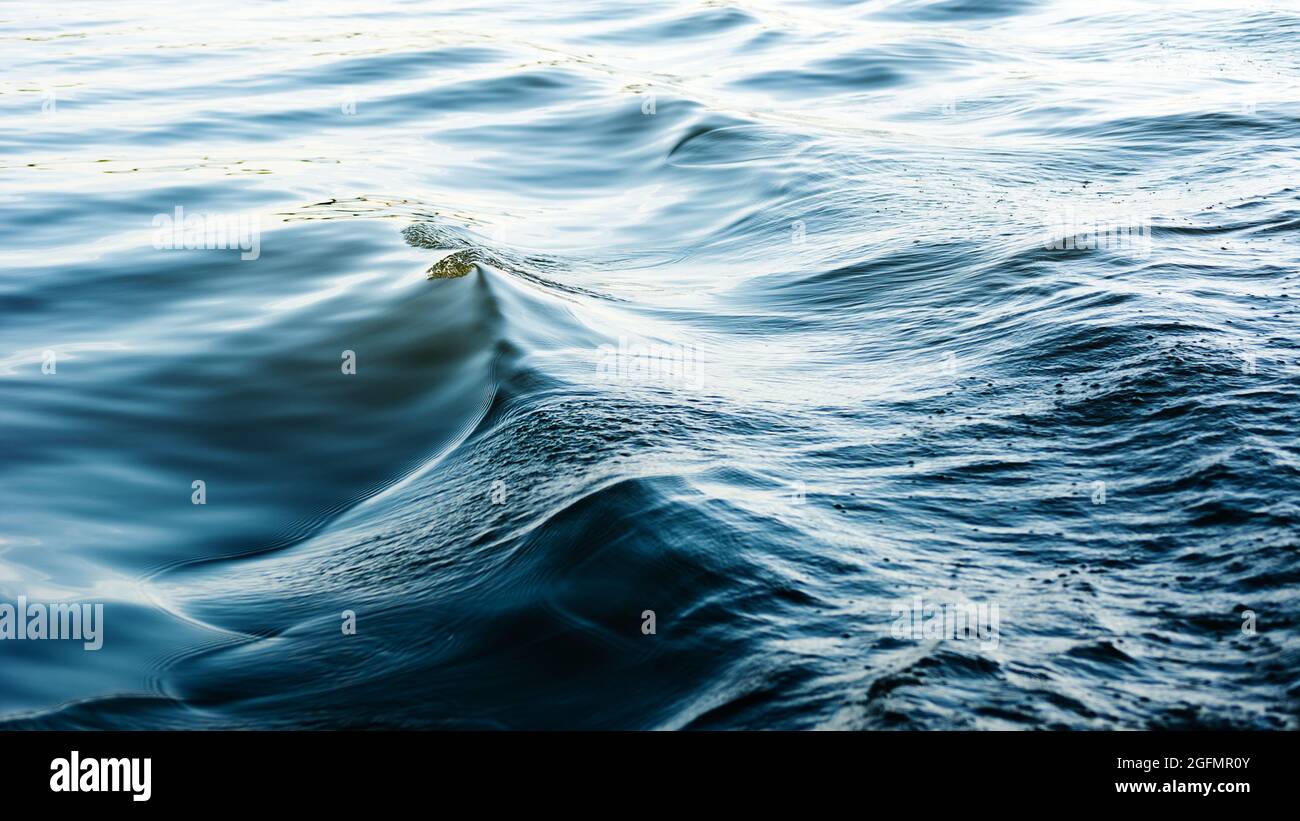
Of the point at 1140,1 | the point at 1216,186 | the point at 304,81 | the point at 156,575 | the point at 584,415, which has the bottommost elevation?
the point at 156,575

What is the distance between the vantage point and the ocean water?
12.0ft

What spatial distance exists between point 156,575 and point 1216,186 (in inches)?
273

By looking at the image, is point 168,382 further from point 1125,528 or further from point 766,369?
point 1125,528

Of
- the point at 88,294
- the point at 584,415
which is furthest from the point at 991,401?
the point at 88,294

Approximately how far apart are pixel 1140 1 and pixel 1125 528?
1501 cm

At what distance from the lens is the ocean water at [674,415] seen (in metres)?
3.67

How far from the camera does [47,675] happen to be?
4121mm

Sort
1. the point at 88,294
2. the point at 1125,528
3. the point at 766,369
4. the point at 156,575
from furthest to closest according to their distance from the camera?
the point at 88,294
the point at 766,369
the point at 156,575
the point at 1125,528

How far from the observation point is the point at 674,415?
5293mm

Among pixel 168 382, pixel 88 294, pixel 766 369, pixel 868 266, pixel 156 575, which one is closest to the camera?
pixel 156 575

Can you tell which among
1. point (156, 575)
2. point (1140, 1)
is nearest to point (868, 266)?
point (156, 575)

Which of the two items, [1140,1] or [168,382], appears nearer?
[168,382]

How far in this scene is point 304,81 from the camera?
14844mm
